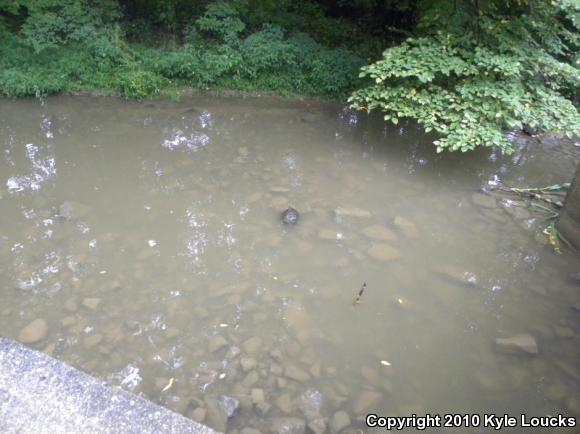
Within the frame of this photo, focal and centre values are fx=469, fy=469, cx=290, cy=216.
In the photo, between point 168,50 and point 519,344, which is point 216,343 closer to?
point 519,344

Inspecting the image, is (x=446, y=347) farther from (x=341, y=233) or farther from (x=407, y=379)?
(x=341, y=233)

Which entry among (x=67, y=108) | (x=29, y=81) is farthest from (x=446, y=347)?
(x=29, y=81)

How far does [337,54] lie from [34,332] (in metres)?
5.82

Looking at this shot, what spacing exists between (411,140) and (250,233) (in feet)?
10.1

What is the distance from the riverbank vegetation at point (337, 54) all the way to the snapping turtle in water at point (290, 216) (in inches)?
64.5

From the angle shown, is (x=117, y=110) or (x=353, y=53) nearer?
(x=117, y=110)

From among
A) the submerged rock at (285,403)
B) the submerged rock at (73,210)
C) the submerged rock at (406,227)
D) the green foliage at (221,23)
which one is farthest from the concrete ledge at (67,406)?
the green foliage at (221,23)

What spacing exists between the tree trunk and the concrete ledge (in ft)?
13.2

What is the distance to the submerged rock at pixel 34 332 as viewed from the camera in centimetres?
337

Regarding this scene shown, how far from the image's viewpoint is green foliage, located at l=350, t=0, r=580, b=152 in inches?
194

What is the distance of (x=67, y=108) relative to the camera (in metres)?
6.76

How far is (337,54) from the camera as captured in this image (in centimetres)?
736

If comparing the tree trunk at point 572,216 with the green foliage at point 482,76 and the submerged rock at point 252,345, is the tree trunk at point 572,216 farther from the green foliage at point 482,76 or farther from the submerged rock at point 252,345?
the submerged rock at point 252,345

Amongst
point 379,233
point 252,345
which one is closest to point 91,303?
point 252,345
